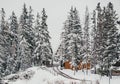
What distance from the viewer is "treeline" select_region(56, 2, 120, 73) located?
51625 mm

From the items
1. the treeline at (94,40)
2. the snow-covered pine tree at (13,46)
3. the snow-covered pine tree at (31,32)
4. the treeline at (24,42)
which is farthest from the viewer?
the snow-covered pine tree at (31,32)

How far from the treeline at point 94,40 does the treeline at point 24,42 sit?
18.2 ft

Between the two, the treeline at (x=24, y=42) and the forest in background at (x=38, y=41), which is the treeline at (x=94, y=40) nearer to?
the forest in background at (x=38, y=41)

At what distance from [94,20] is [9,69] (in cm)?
2346

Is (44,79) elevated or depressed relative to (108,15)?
depressed

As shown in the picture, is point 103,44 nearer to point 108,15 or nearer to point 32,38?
point 108,15

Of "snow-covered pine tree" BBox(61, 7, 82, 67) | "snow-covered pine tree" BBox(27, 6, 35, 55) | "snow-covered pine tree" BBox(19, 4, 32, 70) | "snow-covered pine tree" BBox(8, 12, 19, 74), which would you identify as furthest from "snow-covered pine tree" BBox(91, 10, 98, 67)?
"snow-covered pine tree" BBox(8, 12, 19, 74)

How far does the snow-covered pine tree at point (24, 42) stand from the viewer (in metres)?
61.1

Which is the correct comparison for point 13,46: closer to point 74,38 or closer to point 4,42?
point 4,42

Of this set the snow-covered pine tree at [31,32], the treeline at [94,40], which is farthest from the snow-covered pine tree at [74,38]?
the snow-covered pine tree at [31,32]

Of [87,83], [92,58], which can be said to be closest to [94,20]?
[92,58]

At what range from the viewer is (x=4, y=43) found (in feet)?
192

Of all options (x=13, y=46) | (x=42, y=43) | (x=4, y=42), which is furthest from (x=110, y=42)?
(x=13, y=46)

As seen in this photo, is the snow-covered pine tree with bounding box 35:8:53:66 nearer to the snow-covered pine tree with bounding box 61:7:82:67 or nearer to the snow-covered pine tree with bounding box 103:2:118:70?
the snow-covered pine tree with bounding box 61:7:82:67
